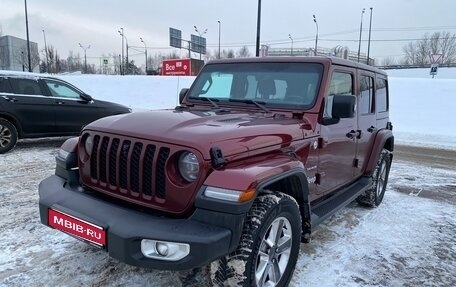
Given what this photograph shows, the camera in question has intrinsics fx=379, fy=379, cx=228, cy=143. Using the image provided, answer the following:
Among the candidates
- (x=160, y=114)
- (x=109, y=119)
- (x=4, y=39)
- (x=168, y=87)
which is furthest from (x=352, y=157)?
(x=4, y=39)

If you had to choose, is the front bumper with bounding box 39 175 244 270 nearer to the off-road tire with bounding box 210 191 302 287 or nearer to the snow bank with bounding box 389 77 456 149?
the off-road tire with bounding box 210 191 302 287

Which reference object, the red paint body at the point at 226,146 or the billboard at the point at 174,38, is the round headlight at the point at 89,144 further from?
the billboard at the point at 174,38

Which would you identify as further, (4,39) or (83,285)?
(4,39)

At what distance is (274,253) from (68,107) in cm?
705

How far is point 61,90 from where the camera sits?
8500mm

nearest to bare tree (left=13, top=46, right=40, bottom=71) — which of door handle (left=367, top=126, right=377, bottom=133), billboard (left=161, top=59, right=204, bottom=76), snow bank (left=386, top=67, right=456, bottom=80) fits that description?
billboard (left=161, top=59, right=204, bottom=76)

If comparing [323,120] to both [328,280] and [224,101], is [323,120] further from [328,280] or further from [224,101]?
[328,280]

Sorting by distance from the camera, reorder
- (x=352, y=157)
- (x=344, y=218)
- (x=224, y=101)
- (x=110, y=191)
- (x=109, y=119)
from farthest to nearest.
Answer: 1. (x=344, y=218)
2. (x=352, y=157)
3. (x=224, y=101)
4. (x=109, y=119)
5. (x=110, y=191)

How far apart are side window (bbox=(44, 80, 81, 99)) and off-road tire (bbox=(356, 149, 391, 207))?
6601mm

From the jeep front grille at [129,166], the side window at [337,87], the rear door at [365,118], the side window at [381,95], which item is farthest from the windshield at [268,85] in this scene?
the side window at [381,95]

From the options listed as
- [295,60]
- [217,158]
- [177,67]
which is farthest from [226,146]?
[177,67]

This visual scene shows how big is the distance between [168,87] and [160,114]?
14.8m

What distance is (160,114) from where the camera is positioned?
10.4ft

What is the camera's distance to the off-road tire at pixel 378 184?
5.10 metres
